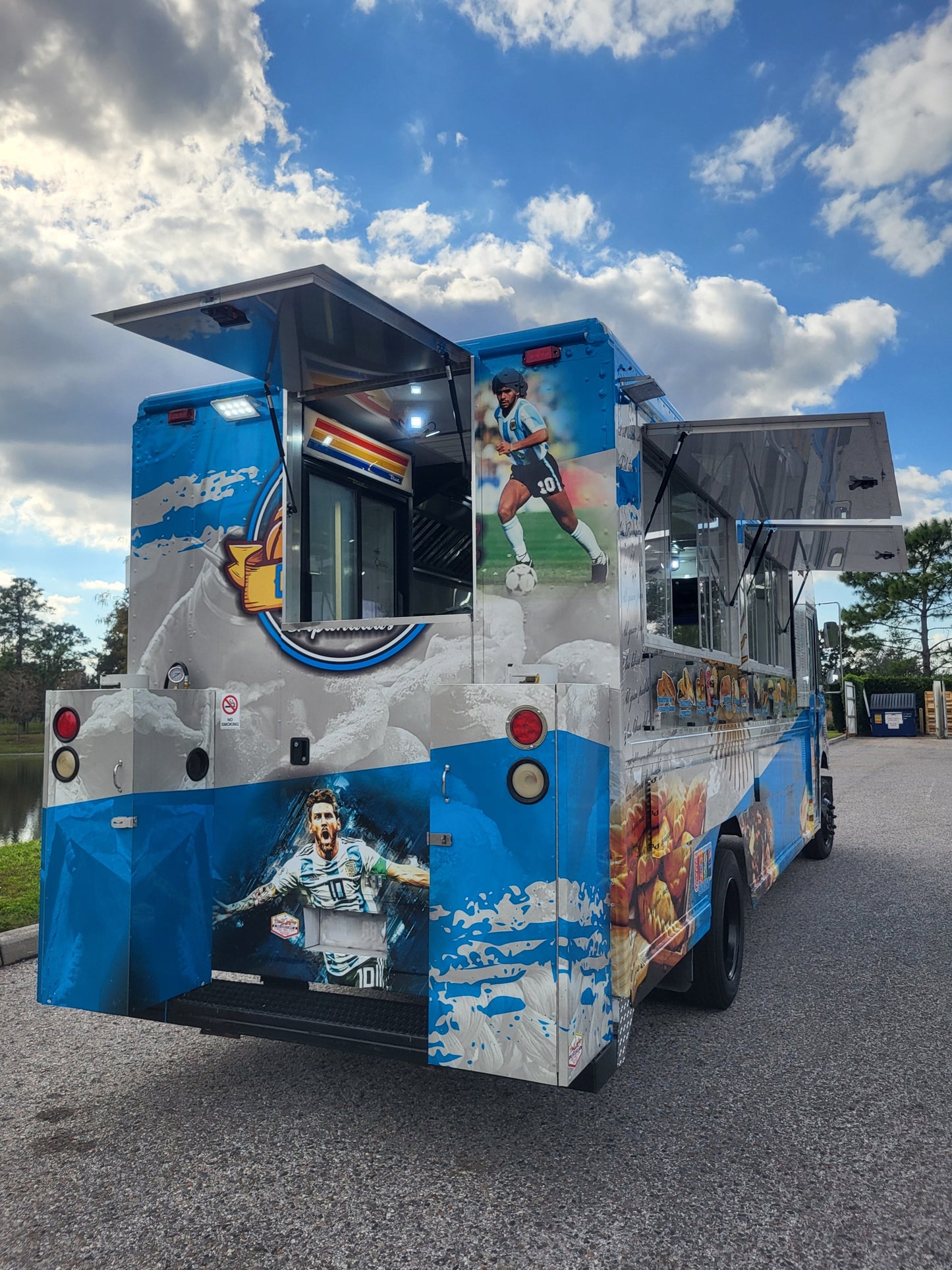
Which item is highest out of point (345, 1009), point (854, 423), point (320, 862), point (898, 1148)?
point (854, 423)

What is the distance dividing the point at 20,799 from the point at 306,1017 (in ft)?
73.5

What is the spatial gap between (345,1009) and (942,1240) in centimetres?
196

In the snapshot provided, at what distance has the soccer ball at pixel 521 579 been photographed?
3188 mm

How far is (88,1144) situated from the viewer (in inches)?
125

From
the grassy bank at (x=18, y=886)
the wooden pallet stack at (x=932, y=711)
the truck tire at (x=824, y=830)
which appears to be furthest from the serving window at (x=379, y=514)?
the wooden pallet stack at (x=932, y=711)

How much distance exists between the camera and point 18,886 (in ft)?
22.1

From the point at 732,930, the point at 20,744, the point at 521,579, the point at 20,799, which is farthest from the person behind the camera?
the point at 20,744

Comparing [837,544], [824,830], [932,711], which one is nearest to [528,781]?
[837,544]

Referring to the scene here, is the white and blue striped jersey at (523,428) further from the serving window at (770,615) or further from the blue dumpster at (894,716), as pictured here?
the blue dumpster at (894,716)

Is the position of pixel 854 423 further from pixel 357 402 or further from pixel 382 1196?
pixel 382 1196

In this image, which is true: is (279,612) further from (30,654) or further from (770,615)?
(30,654)

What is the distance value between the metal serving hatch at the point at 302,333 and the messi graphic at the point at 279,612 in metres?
0.47

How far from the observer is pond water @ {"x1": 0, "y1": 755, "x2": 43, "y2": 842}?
578 inches

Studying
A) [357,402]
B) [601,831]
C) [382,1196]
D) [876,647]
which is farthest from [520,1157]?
[876,647]
